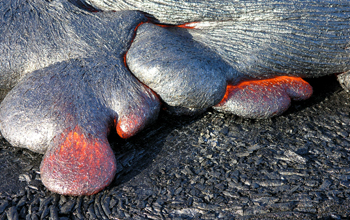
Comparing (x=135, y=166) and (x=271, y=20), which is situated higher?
(x=271, y=20)

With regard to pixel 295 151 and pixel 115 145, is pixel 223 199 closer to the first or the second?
pixel 295 151

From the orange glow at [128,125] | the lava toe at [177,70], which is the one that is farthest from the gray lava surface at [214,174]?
the lava toe at [177,70]

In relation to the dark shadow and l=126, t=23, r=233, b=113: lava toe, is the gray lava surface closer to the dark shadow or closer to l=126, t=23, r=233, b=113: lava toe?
the dark shadow

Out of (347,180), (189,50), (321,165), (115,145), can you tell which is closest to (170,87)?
(189,50)

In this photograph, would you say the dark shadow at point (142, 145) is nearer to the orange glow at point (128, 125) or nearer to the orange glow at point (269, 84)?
the orange glow at point (128, 125)

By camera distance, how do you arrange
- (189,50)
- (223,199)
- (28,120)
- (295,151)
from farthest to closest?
(189,50) < (295,151) < (28,120) < (223,199)

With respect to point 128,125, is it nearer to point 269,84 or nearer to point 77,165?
point 77,165
